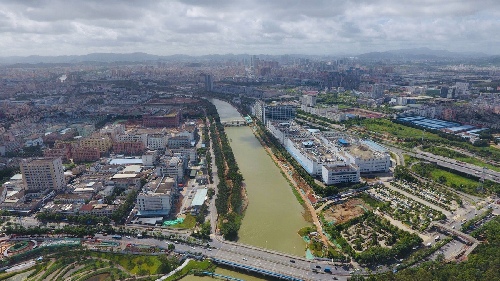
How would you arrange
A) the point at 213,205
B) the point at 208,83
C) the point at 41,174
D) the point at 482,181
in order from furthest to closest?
the point at 208,83
the point at 482,181
the point at 41,174
the point at 213,205

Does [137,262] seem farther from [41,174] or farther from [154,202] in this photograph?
[41,174]

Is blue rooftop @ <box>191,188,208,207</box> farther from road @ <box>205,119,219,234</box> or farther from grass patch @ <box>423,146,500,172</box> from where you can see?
grass patch @ <box>423,146,500,172</box>

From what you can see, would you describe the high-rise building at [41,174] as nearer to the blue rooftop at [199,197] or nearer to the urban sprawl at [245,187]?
the urban sprawl at [245,187]

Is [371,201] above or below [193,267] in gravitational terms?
above

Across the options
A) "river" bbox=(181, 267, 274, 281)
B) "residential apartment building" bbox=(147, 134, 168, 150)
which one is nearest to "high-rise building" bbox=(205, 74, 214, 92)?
"residential apartment building" bbox=(147, 134, 168, 150)

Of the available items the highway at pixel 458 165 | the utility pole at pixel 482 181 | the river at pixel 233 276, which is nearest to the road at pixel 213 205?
the river at pixel 233 276

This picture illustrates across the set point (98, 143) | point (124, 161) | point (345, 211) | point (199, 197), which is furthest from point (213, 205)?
point (98, 143)

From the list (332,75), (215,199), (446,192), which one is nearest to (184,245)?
(215,199)
